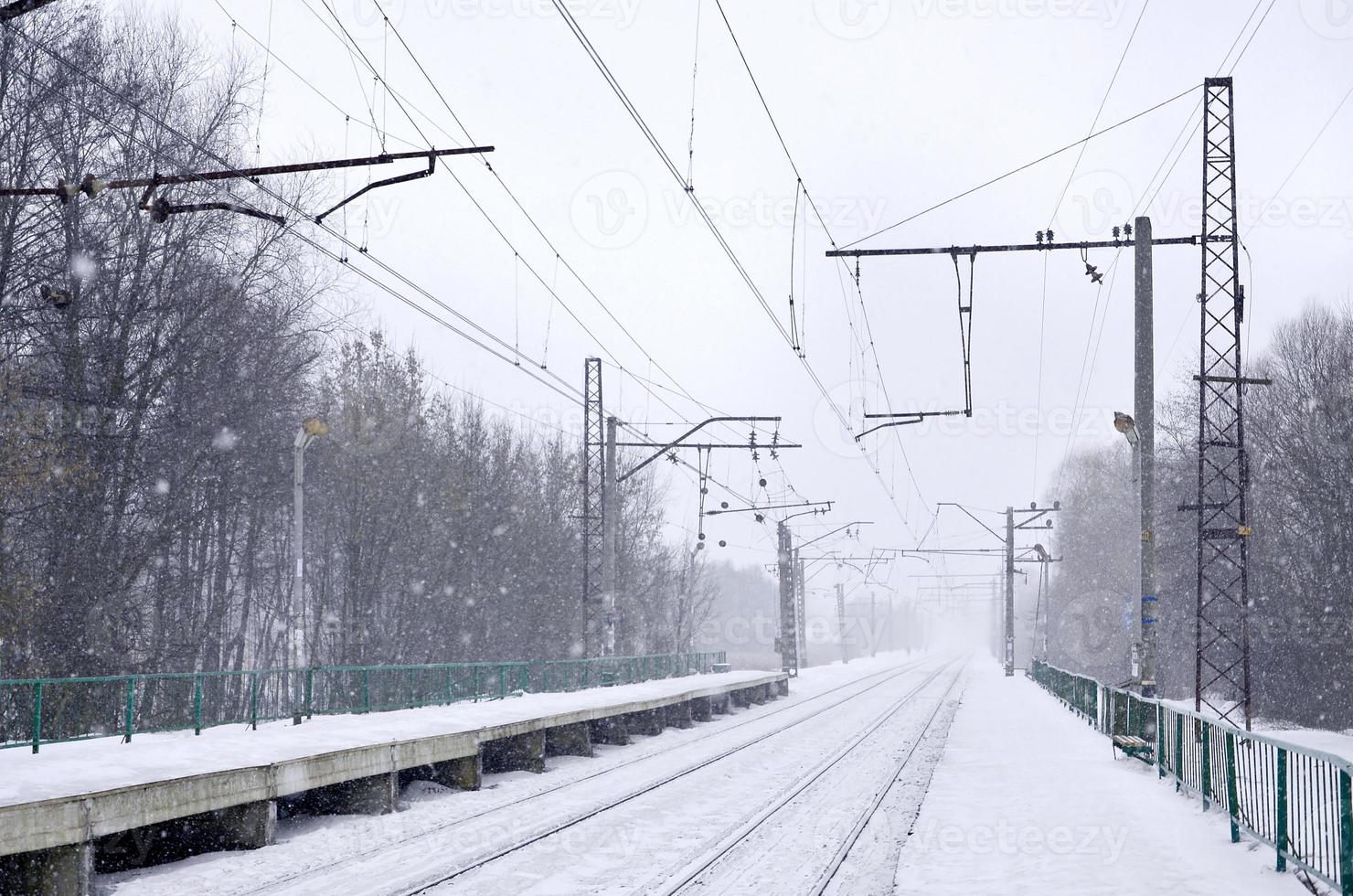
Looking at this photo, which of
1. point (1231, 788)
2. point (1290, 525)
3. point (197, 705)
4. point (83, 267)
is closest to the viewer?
point (1231, 788)

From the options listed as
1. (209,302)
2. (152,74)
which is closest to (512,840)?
(209,302)

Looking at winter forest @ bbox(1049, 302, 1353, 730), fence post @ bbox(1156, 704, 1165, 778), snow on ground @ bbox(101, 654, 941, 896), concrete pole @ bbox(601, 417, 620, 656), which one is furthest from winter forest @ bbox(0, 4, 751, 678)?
winter forest @ bbox(1049, 302, 1353, 730)

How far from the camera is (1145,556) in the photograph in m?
20.5

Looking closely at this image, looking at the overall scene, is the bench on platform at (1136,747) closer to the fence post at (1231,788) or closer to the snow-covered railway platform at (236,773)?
the fence post at (1231,788)

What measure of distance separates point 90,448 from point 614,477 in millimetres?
13919

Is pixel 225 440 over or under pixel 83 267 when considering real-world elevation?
under

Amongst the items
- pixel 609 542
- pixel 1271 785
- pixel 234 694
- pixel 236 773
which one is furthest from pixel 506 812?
pixel 609 542

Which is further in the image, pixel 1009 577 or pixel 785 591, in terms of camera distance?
pixel 1009 577

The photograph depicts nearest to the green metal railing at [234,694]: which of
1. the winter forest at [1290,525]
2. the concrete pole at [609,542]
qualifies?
the concrete pole at [609,542]

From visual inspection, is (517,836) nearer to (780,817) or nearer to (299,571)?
(780,817)

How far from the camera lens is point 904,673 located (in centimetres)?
7025

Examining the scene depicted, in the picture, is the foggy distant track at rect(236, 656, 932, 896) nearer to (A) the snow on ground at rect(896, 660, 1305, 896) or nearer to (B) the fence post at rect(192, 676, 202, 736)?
(A) the snow on ground at rect(896, 660, 1305, 896)

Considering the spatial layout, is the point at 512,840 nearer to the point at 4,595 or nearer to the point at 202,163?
the point at 4,595

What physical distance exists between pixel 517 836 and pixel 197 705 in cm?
622
